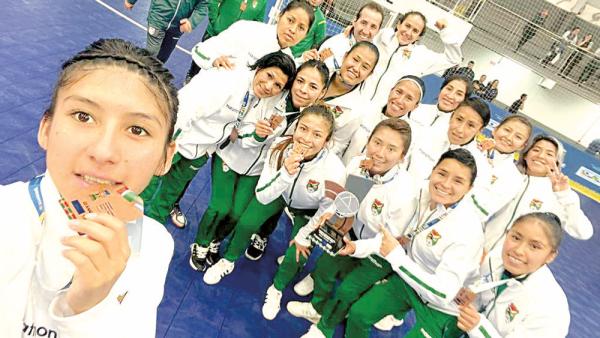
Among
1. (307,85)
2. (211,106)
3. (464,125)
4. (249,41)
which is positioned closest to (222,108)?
(211,106)

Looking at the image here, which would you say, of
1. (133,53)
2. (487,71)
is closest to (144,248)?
(133,53)

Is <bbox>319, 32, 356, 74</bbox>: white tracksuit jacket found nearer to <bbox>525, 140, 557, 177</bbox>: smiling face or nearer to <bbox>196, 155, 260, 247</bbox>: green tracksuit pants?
<bbox>196, 155, 260, 247</bbox>: green tracksuit pants

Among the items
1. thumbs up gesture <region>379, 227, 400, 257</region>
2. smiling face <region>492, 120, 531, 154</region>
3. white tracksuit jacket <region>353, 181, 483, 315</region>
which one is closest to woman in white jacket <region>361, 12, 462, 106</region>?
smiling face <region>492, 120, 531, 154</region>

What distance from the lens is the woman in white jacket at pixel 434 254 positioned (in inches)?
97.0

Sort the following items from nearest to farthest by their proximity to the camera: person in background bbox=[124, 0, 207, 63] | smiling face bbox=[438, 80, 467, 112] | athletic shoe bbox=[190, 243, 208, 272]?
athletic shoe bbox=[190, 243, 208, 272], smiling face bbox=[438, 80, 467, 112], person in background bbox=[124, 0, 207, 63]

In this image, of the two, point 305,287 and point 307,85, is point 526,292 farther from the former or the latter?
point 307,85

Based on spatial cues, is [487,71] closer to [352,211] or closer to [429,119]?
[429,119]

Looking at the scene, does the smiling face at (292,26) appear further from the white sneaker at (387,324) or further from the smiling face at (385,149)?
the white sneaker at (387,324)

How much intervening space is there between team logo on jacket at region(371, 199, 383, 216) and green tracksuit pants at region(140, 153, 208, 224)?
1521mm

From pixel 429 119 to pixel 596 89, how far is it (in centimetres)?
1565

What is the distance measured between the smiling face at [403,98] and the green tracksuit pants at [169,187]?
1841mm

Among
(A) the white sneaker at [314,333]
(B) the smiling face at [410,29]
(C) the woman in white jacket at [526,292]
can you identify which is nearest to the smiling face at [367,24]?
(B) the smiling face at [410,29]

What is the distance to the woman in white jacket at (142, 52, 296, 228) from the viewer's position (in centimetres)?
277

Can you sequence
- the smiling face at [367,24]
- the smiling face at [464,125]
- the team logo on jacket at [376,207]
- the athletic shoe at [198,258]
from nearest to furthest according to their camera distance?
the team logo on jacket at [376,207]
the athletic shoe at [198,258]
the smiling face at [464,125]
the smiling face at [367,24]
